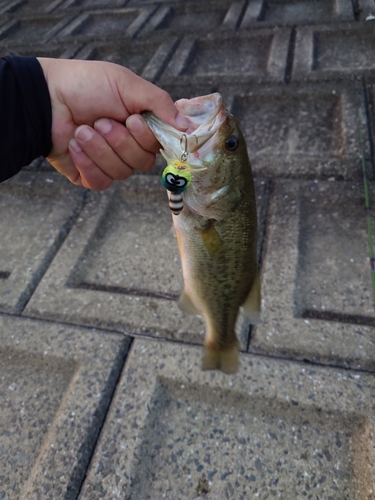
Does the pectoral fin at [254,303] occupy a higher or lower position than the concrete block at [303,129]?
higher

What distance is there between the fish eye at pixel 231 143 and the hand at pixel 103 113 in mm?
322

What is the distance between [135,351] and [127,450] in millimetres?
540

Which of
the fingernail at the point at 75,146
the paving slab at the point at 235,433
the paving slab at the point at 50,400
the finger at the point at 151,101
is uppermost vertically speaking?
the finger at the point at 151,101

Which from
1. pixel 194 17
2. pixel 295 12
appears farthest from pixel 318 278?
pixel 194 17

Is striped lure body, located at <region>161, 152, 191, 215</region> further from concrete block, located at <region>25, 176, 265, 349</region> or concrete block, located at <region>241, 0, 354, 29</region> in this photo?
concrete block, located at <region>241, 0, 354, 29</region>

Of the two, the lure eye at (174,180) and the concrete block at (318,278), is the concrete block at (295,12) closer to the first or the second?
the concrete block at (318,278)

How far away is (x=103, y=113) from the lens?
1853mm

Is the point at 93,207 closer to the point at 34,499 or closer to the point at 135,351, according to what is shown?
the point at 135,351

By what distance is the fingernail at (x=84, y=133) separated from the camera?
180cm

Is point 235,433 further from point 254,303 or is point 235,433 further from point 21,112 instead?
point 21,112

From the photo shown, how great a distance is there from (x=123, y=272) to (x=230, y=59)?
3.44m

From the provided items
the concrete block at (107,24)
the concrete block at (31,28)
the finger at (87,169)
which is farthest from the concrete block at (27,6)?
the finger at (87,169)

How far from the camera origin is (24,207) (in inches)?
141

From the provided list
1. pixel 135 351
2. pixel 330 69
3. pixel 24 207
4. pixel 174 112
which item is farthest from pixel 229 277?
pixel 330 69
